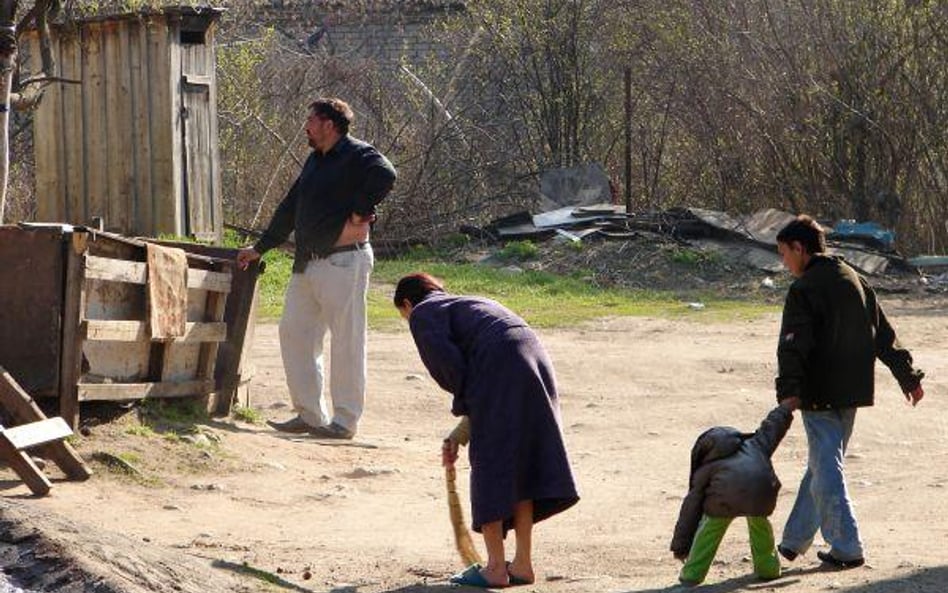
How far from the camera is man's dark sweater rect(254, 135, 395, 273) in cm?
1090

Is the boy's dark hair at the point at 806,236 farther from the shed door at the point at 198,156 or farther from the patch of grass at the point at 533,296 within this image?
the shed door at the point at 198,156

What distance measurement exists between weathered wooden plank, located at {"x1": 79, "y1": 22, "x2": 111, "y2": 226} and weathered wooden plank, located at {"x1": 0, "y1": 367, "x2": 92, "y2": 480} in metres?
8.24

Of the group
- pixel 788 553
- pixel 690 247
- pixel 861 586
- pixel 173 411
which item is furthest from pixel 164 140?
pixel 861 586

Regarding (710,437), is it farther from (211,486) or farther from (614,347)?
(614,347)

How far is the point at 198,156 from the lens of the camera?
1762 cm

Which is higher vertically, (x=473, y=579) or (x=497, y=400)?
(x=497, y=400)

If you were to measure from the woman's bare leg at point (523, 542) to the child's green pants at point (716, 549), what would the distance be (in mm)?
626

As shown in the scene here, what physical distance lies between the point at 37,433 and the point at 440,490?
2.43 metres

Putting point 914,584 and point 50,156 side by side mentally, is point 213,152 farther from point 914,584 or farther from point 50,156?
point 914,584

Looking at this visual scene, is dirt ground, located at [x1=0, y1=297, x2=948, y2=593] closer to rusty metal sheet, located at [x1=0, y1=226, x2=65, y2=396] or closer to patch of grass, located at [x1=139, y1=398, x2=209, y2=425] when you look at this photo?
patch of grass, located at [x1=139, y1=398, x2=209, y2=425]

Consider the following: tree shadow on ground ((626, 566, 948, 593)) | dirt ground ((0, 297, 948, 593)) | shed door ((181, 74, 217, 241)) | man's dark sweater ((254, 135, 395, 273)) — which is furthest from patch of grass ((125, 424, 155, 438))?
shed door ((181, 74, 217, 241))

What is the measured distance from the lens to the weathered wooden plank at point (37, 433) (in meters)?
8.64

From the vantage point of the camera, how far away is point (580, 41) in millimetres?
24750

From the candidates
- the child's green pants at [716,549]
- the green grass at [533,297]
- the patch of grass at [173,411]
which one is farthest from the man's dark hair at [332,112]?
the green grass at [533,297]
